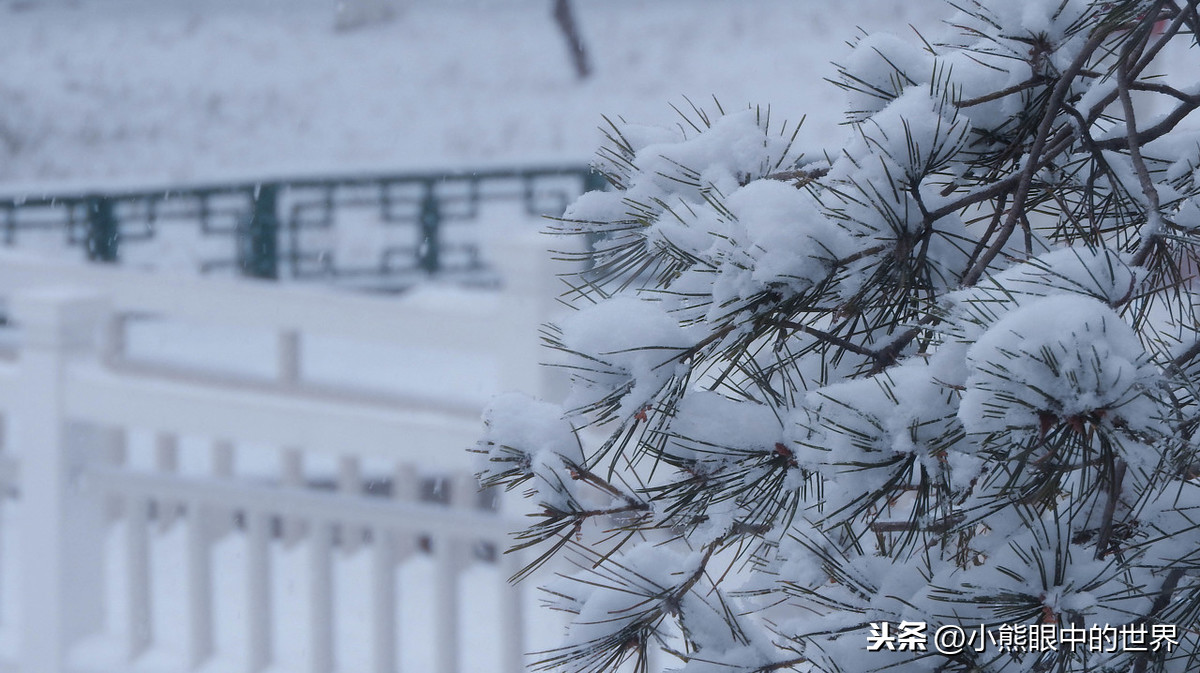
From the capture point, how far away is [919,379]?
735mm

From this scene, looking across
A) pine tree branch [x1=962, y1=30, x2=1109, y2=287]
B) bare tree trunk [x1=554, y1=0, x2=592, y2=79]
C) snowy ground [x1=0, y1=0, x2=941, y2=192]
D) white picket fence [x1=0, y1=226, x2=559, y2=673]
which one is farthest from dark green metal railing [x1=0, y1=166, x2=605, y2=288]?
pine tree branch [x1=962, y1=30, x2=1109, y2=287]

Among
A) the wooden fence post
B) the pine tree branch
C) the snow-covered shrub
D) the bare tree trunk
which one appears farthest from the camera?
the bare tree trunk

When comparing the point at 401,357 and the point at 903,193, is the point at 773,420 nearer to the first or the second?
the point at 903,193

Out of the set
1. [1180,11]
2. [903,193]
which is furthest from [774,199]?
[1180,11]

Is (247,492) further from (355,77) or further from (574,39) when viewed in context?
(355,77)

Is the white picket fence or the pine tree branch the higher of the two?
the pine tree branch

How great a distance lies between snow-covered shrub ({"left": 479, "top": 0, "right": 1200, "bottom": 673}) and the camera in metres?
0.69

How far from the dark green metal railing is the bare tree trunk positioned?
1225mm

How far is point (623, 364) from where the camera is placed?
2.74 feet

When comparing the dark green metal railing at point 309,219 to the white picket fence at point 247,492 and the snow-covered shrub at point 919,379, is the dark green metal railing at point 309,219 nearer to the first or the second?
the white picket fence at point 247,492

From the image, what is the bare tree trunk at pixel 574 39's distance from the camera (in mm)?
11422

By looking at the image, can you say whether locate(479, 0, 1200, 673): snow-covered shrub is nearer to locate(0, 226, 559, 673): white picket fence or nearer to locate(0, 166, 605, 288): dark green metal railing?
locate(0, 226, 559, 673): white picket fence

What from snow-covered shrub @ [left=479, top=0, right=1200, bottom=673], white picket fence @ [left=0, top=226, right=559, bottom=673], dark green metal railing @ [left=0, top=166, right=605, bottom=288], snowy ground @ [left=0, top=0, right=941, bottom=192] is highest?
snowy ground @ [left=0, top=0, right=941, bottom=192]

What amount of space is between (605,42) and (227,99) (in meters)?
4.19
